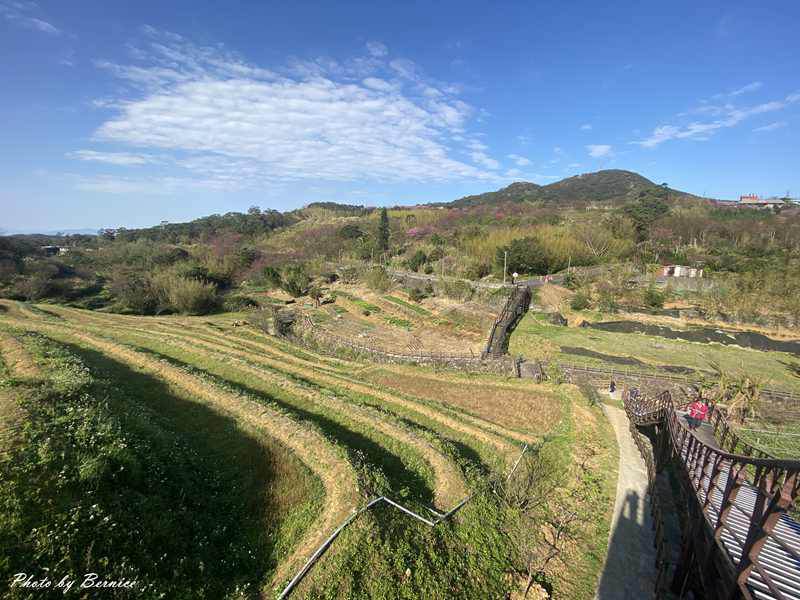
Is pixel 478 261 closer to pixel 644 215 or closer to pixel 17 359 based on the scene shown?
pixel 644 215

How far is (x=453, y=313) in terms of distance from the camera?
3538 centimetres

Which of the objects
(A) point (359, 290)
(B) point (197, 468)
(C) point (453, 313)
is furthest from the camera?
(A) point (359, 290)

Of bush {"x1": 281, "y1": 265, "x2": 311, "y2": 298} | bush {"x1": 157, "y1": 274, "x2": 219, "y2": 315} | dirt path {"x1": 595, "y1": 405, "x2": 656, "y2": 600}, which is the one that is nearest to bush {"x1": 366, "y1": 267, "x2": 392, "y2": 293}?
bush {"x1": 281, "y1": 265, "x2": 311, "y2": 298}

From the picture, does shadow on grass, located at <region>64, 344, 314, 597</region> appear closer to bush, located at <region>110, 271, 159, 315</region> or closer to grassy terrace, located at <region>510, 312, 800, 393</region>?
grassy terrace, located at <region>510, 312, 800, 393</region>

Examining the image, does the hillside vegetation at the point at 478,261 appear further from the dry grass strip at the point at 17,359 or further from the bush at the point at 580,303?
the dry grass strip at the point at 17,359

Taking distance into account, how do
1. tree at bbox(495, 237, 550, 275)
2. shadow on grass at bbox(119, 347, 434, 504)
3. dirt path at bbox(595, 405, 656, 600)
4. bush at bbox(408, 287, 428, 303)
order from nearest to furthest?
dirt path at bbox(595, 405, 656, 600) → shadow on grass at bbox(119, 347, 434, 504) → bush at bbox(408, 287, 428, 303) → tree at bbox(495, 237, 550, 275)

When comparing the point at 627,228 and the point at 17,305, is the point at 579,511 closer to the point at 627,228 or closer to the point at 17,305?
the point at 17,305

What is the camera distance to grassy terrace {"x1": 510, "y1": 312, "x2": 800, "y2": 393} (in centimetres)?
2175

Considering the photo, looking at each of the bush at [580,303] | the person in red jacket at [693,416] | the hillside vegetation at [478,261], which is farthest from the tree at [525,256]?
the person in red jacket at [693,416]

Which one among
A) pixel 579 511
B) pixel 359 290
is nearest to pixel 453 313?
pixel 359 290

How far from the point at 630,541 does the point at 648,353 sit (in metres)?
20.2

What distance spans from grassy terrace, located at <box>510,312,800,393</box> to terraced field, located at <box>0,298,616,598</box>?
24.3 feet

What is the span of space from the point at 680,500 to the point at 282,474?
39.4ft

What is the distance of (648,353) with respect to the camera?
2492 cm
